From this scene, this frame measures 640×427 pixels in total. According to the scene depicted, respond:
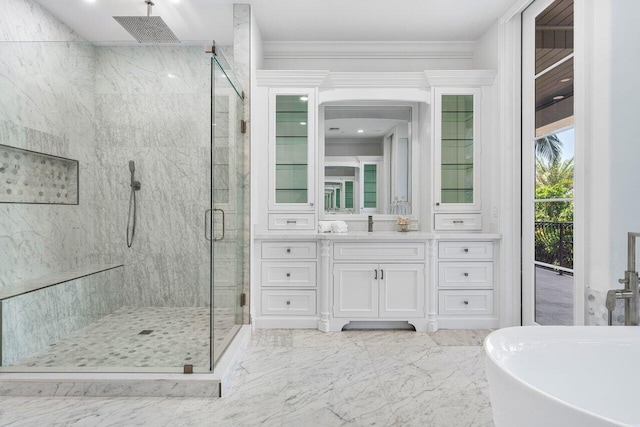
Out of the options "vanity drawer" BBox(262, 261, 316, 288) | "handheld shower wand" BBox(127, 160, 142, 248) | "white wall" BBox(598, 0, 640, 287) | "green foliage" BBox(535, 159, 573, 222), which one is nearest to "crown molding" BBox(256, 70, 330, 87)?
"handheld shower wand" BBox(127, 160, 142, 248)

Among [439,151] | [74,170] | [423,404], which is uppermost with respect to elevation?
[439,151]

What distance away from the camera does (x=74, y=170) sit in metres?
2.50

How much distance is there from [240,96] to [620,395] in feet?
9.47

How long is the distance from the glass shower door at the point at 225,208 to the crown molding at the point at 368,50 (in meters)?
0.99

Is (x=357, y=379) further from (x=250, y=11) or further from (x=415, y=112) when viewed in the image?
(x=250, y=11)

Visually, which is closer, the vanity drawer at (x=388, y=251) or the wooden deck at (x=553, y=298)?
the wooden deck at (x=553, y=298)

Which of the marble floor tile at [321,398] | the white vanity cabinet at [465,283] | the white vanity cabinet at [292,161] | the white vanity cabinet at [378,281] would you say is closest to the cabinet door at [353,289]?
the white vanity cabinet at [378,281]

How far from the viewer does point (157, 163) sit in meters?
2.51

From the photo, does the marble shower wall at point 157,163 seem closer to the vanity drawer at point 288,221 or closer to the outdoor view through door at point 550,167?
the vanity drawer at point 288,221

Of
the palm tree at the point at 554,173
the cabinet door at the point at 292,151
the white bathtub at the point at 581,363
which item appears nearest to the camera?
the white bathtub at the point at 581,363

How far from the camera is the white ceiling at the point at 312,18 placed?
10.2 ft

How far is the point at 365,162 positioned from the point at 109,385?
280 centimetres

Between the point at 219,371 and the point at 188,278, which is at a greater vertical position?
the point at 188,278

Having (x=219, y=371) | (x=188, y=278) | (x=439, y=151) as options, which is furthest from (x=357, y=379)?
(x=439, y=151)
